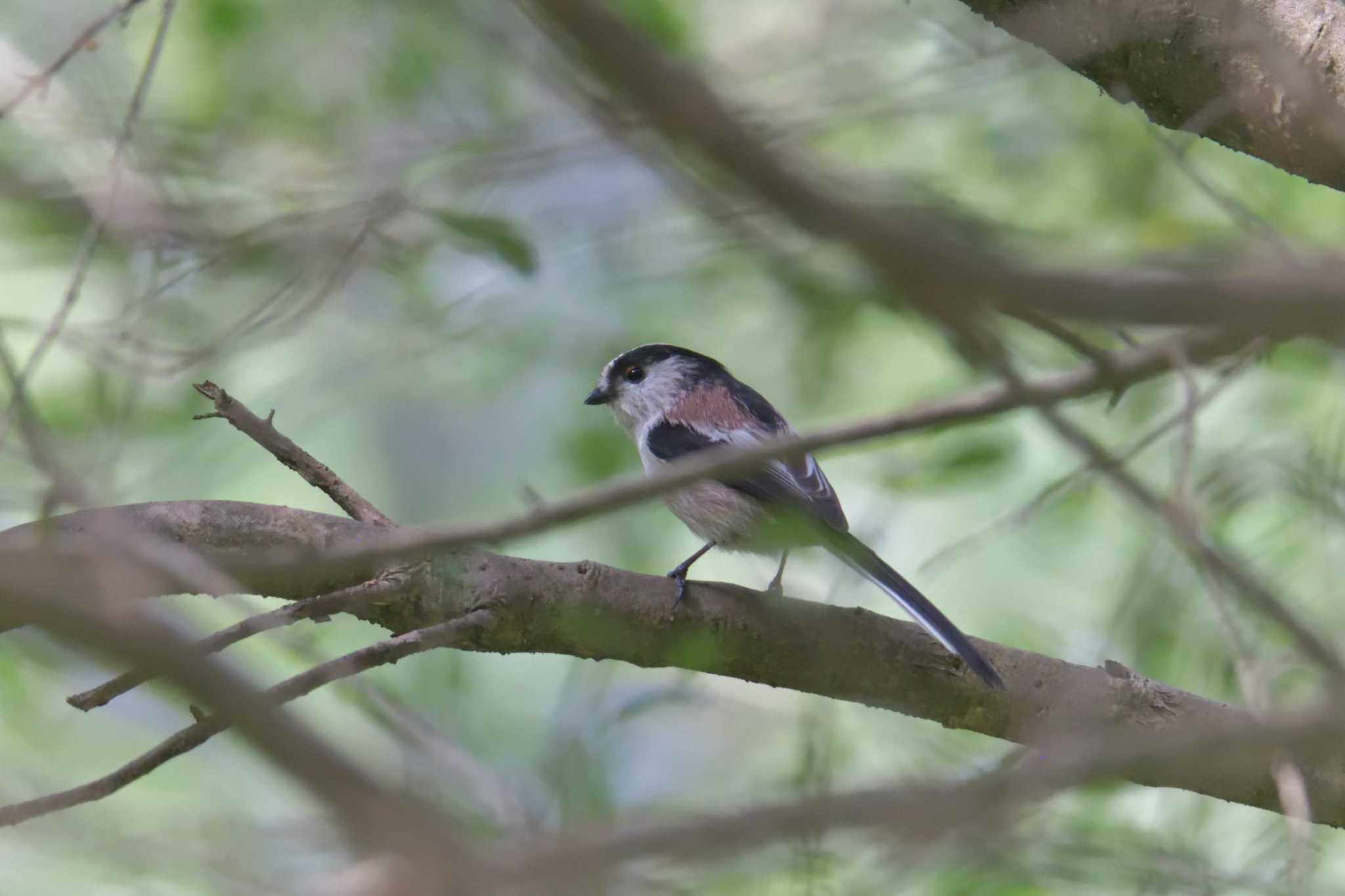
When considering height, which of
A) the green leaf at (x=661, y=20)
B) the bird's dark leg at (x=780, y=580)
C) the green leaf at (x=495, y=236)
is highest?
the green leaf at (x=661, y=20)

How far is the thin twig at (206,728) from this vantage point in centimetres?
214

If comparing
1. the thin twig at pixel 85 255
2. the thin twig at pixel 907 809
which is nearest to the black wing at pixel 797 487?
the thin twig at pixel 85 255

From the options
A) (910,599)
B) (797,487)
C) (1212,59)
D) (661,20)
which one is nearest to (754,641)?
(910,599)

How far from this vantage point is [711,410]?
14.9ft

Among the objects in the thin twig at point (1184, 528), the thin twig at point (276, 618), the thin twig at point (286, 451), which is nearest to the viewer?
the thin twig at point (1184, 528)

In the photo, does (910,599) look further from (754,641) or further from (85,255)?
(85,255)

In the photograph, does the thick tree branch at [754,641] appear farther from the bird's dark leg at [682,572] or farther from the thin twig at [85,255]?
the thin twig at [85,255]

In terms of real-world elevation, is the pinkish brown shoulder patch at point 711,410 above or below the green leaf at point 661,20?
below

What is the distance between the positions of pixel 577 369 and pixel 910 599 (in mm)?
2876

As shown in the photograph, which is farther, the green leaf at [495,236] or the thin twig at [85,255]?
the green leaf at [495,236]

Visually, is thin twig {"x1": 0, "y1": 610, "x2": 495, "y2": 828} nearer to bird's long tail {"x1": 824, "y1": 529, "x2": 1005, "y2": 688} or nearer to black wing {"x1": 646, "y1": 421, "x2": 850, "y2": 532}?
bird's long tail {"x1": 824, "y1": 529, "x2": 1005, "y2": 688}

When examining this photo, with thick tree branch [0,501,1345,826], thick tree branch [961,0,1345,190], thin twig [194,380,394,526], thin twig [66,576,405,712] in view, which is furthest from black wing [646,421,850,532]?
thick tree branch [961,0,1345,190]

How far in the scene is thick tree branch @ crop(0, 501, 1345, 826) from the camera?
264 centimetres

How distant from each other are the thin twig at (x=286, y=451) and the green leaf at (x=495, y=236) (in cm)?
82
